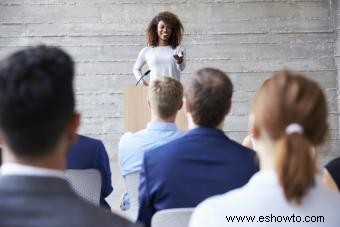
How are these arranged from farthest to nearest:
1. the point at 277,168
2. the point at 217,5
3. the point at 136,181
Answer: the point at 217,5
the point at 136,181
the point at 277,168

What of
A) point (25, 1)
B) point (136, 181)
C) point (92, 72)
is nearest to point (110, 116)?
point (92, 72)

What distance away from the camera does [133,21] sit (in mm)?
6438

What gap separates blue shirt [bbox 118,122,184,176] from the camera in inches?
90.1

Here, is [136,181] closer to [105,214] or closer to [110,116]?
[105,214]

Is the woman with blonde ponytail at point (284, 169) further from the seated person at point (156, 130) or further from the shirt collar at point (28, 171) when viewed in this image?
the seated person at point (156, 130)

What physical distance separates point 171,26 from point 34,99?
12.0 feet

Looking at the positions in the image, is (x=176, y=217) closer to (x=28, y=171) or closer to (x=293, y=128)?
(x=293, y=128)

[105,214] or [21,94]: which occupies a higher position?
[21,94]

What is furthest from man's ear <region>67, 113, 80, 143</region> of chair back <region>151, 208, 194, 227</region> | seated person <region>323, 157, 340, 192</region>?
seated person <region>323, 157, 340, 192</region>

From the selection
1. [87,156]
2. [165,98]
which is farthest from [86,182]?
[165,98]

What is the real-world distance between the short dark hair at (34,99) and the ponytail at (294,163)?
1.75ft

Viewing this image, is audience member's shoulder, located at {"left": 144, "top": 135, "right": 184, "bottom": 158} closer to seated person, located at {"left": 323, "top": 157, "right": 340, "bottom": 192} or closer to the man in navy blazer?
the man in navy blazer

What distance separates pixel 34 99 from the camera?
0.92 m

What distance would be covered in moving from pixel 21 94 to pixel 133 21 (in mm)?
5627
